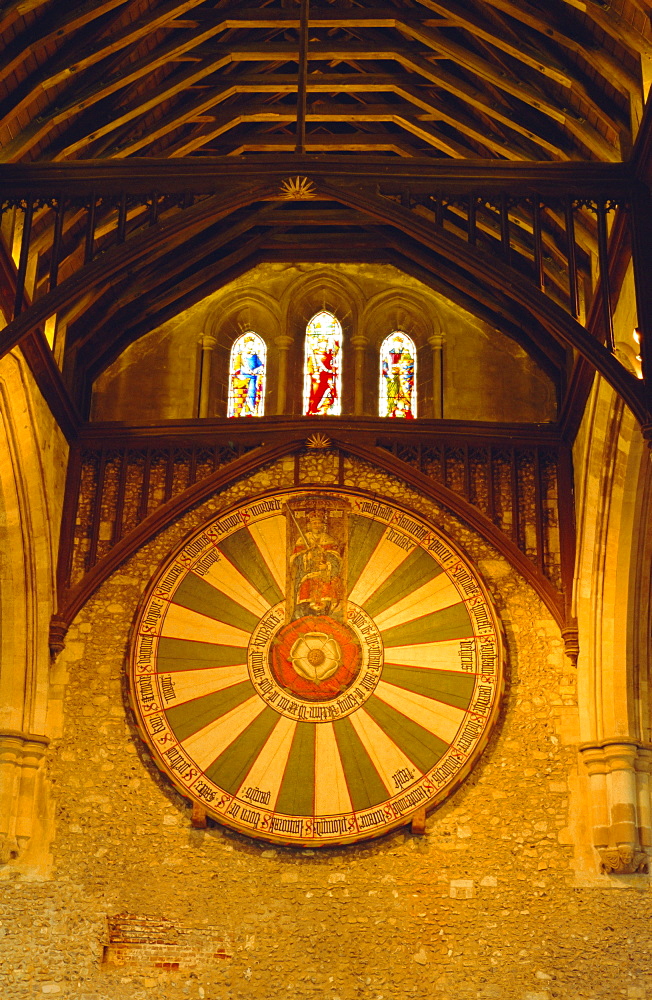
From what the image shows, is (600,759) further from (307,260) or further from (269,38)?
(269,38)

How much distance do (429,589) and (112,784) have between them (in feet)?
8.84

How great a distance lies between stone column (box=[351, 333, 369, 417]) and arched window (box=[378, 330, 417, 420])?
0.18m

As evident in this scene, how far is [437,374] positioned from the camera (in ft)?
37.9

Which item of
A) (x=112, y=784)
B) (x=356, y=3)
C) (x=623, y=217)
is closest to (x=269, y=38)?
(x=356, y=3)

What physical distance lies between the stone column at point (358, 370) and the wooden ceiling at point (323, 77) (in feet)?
4.92

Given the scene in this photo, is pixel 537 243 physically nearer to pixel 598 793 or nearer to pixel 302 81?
pixel 302 81

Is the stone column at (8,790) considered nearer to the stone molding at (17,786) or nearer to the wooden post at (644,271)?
the stone molding at (17,786)

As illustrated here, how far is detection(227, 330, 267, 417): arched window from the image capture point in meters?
11.7

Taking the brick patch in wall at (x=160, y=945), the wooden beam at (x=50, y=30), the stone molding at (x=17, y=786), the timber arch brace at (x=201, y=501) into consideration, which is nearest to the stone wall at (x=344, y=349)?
the timber arch brace at (x=201, y=501)

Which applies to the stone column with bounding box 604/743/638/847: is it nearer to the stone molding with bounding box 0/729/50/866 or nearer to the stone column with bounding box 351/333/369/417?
the stone column with bounding box 351/333/369/417

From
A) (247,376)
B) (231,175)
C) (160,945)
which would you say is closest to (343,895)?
(160,945)

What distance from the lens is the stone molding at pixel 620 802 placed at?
9727mm

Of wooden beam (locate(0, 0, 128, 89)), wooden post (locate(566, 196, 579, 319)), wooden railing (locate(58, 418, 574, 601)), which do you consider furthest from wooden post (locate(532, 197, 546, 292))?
wooden beam (locate(0, 0, 128, 89))

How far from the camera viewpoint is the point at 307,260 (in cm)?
1199
